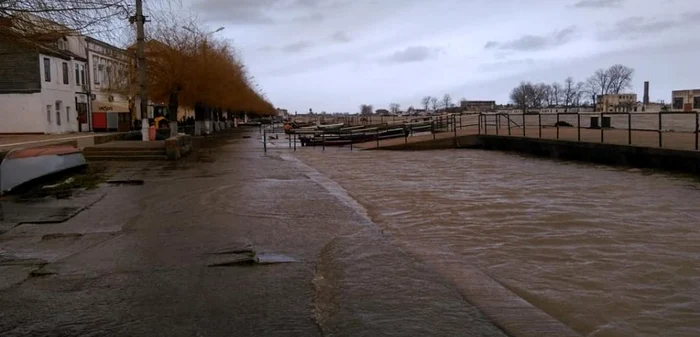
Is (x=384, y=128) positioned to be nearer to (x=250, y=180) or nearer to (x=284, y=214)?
(x=250, y=180)

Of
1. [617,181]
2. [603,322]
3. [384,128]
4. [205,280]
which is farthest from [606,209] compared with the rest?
[384,128]

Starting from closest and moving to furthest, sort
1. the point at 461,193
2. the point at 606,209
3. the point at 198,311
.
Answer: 1. the point at 198,311
2. the point at 606,209
3. the point at 461,193

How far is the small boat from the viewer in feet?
46.7

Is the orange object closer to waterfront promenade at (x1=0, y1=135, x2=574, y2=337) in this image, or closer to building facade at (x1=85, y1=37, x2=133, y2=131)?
waterfront promenade at (x1=0, y1=135, x2=574, y2=337)

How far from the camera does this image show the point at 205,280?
663 centimetres

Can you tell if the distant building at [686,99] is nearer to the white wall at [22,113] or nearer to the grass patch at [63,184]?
the white wall at [22,113]

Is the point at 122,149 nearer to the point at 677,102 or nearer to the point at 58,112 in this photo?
the point at 58,112

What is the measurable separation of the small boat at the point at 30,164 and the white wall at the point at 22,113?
1062 inches

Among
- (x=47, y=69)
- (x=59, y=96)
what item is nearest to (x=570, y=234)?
(x=47, y=69)

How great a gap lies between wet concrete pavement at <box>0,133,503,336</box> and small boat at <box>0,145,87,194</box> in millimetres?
3388

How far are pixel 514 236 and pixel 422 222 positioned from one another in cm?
178

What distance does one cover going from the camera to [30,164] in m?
15.3

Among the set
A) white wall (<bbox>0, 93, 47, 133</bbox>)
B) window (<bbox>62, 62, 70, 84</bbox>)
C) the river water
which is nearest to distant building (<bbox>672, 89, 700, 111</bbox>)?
the river water

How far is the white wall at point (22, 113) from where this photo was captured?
139 ft
